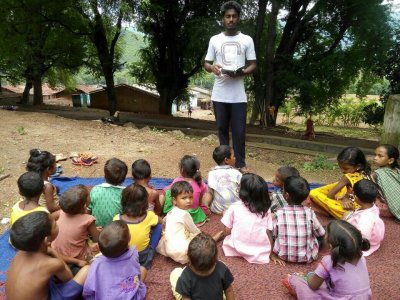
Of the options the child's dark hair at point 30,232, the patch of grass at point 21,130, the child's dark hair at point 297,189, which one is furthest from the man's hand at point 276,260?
the patch of grass at point 21,130

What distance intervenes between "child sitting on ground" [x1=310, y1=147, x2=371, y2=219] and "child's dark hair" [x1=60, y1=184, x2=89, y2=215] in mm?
2498

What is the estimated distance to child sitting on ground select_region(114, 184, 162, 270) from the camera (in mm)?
2764

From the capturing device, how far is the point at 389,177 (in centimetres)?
371

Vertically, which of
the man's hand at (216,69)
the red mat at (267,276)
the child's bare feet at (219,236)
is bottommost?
the red mat at (267,276)

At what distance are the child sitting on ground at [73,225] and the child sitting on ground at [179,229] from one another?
2.06 ft

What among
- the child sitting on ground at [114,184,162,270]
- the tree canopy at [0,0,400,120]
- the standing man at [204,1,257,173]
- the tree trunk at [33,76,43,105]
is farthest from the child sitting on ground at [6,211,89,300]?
the tree trunk at [33,76,43,105]

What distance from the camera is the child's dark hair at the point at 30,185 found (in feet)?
9.47

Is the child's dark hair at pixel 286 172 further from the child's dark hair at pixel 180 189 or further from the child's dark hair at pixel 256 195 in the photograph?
the child's dark hair at pixel 180 189

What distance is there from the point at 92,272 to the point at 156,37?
15142mm

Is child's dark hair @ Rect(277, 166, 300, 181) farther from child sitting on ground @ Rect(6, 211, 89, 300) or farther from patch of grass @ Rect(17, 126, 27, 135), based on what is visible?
patch of grass @ Rect(17, 126, 27, 135)

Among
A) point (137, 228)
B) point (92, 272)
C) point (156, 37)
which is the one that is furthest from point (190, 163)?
point (156, 37)

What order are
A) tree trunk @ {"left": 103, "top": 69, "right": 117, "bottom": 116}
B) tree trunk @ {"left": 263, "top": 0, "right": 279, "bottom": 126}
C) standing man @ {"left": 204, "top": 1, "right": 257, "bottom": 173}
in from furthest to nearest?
tree trunk @ {"left": 103, "top": 69, "right": 117, "bottom": 116} < tree trunk @ {"left": 263, "top": 0, "right": 279, "bottom": 126} < standing man @ {"left": 204, "top": 1, "right": 257, "bottom": 173}

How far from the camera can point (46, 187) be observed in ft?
11.0

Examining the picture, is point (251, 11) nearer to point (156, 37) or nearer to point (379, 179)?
point (156, 37)
